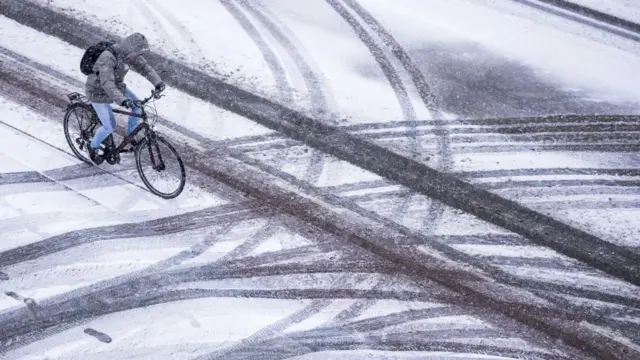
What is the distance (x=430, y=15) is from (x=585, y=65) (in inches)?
110

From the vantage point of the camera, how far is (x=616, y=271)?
281 inches

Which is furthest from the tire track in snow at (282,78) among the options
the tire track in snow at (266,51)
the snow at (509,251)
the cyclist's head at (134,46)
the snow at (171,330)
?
the cyclist's head at (134,46)

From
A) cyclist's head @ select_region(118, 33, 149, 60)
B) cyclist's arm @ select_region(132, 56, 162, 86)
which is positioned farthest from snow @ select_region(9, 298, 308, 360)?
cyclist's head @ select_region(118, 33, 149, 60)

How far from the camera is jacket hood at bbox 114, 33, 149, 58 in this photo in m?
6.91

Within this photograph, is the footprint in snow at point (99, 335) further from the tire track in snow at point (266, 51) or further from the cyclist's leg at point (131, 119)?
the tire track in snow at point (266, 51)

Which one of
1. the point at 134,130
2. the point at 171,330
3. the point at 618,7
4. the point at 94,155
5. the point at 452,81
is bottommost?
the point at 171,330

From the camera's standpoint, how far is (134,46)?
22.7ft

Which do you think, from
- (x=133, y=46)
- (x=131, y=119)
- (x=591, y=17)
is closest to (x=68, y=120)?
(x=131, y=119)

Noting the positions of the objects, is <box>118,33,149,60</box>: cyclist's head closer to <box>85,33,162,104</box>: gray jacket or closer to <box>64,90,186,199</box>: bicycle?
<box>85,33,162,104</box>: gray jacket

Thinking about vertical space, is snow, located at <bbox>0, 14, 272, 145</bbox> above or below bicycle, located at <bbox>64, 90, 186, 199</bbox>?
above

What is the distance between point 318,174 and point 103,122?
8.69 ft

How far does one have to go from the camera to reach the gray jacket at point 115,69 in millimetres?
6820

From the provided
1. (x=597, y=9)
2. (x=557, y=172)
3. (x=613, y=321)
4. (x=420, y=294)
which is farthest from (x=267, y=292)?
(x=597, y=9)

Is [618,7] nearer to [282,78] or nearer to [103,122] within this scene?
[282,78]
